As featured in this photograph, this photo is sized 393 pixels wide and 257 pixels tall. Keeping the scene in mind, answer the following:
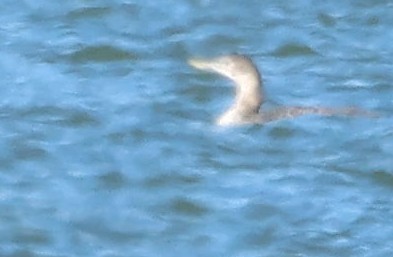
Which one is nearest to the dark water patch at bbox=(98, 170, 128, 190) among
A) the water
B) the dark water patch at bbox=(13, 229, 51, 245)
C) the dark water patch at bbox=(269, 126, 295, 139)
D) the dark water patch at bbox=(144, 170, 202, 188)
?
the water

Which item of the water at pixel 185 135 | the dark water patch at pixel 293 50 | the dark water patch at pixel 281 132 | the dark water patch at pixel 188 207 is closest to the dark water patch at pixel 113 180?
the water at pixel 185 135

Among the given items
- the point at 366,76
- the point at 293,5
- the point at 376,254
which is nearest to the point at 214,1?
the point at 293,5

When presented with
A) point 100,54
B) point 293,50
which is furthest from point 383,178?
point 100,54

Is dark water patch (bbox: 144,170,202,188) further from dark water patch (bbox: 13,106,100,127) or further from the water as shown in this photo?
dark water patch (bbox: 13,106,100,127)

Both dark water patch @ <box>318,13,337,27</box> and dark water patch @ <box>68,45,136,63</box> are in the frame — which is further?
dark water patch @ <box>318,13,337,27</box>

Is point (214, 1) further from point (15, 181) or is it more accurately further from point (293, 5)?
point (15, 181)

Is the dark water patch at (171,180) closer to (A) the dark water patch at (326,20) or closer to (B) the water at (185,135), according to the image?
(B) the water at (185,135)

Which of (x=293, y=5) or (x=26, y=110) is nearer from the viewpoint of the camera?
(x=26, y=110)
